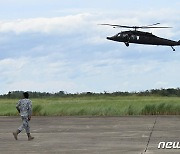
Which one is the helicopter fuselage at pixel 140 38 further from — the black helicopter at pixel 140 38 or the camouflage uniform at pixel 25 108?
the camouflage uniform at pixel 25 108

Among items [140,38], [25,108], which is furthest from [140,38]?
[25,108]

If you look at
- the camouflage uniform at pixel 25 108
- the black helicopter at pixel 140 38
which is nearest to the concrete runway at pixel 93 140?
the camouflage uniform at pixel 25 108

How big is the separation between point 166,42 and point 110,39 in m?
5.28

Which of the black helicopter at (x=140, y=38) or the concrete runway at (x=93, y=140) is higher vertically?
the black helicopter at (x=140, y=38)

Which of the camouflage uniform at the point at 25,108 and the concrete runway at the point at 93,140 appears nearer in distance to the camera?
the concrete runway at the point at 93,140

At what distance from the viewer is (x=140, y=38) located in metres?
56.0

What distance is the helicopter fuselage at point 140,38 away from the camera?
55188 mm

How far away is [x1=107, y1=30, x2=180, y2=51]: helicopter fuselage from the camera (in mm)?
55188

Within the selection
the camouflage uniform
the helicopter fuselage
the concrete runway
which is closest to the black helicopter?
the helicopter fuselage

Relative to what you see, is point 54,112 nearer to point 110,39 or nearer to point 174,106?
point 174,106

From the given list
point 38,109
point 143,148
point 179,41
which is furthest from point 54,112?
point 143,148

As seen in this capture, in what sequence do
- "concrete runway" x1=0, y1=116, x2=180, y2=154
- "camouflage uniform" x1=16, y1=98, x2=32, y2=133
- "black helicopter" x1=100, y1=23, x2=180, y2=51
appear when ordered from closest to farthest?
1. "concrete runway" x1=0, y1=116, x2=180, y2=154
2. "camouflage uniform" x1=16, y1=98, x2=32, y2=133
3. "black helicopter" x1=100, y1=23, x2=180, y2=51

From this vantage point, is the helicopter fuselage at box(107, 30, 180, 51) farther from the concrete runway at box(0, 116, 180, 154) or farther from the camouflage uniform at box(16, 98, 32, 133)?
the camouflage uniform at box(16, 98, 32, 133)

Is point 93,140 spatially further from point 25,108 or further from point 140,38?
point 140,38
